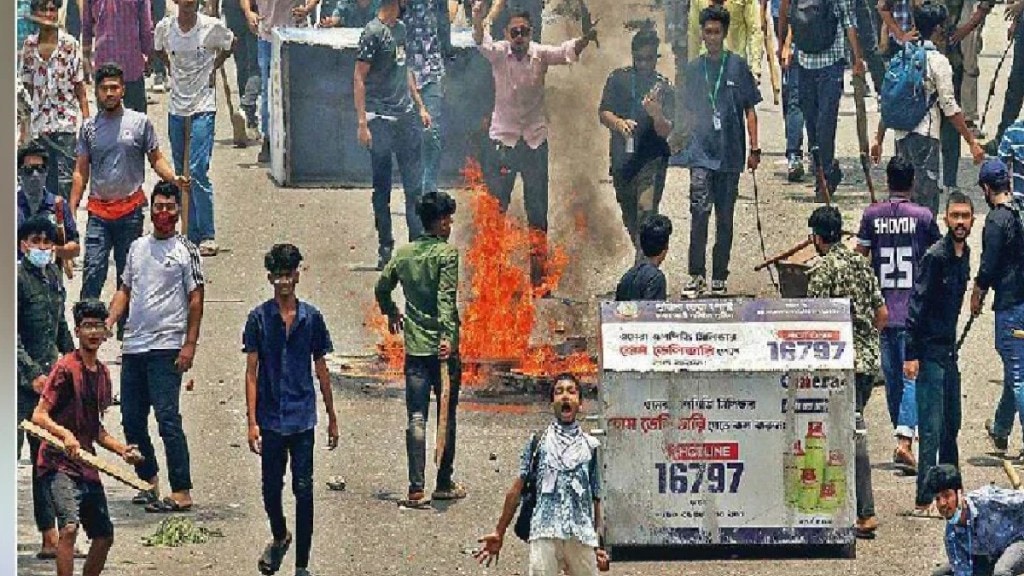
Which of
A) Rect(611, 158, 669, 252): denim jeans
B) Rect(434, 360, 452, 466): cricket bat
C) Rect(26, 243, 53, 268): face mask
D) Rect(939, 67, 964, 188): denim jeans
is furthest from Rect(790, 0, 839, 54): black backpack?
Rect(26, 243, 53, 268): face mask

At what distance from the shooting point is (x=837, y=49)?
2039cm

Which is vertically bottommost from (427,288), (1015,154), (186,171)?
(427,288)

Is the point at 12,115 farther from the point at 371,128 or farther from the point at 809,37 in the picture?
the point at 809,37

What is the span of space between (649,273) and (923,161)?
141 inches

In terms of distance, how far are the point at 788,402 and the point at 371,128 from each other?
4.25m

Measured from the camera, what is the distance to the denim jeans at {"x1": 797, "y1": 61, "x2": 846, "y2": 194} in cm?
2042

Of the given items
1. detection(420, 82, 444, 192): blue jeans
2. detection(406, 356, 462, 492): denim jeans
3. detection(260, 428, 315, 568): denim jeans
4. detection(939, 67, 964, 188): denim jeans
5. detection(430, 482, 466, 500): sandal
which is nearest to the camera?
detection(260, 428, 315, 568): denim jeans

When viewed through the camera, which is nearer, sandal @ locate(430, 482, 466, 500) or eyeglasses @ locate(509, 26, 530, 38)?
sandal @ locate(430, 482, 466, 500)

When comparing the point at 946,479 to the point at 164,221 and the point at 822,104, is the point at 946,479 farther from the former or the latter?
the point at 822,104

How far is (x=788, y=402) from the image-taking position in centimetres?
1559

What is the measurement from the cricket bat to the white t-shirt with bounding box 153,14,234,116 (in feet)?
11.1

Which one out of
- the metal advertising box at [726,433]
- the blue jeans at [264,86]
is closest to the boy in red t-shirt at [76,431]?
the metal advertising box at [726,433]

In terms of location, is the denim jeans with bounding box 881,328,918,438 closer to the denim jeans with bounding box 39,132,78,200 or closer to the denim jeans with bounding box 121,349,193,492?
the denim jeans with bounding box 121,349,193,492

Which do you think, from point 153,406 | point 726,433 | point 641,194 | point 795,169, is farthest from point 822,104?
point 153,406
